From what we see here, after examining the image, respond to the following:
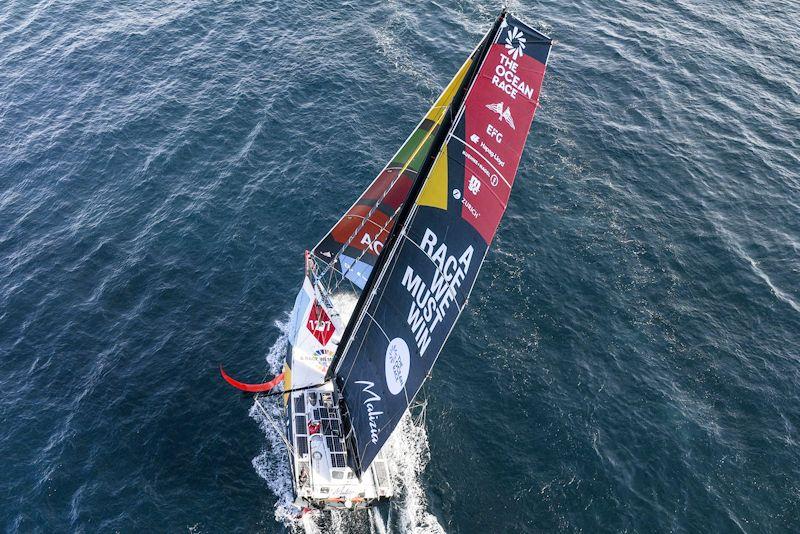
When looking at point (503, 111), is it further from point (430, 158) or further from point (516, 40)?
point (430, 158)

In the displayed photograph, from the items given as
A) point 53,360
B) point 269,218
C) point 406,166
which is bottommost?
point 53,360

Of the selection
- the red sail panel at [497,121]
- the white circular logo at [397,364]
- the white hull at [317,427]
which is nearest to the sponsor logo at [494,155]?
the red sail panel at [497,121]

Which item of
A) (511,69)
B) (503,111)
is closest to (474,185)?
(503,111)

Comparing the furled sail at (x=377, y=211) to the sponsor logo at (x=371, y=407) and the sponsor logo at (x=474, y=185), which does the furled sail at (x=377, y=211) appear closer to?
the sponsor logo at (x=474, y=185)

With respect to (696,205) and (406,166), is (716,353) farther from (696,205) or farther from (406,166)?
(406,166)

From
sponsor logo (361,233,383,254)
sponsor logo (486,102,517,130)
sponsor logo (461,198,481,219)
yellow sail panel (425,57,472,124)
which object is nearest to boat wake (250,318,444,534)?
sponsor logo (361,233,383,254)

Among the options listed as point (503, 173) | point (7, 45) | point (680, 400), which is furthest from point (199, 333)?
point (7, 45)
